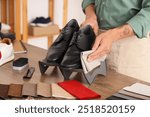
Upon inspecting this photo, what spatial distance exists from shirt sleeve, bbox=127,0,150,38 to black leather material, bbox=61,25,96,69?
176mm

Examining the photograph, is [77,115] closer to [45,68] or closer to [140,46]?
[45,68]

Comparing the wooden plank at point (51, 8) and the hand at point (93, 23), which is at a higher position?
the hand at point (93, 23)

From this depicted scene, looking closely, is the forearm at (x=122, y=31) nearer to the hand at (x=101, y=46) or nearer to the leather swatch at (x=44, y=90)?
the hand at (x=101, y=46)

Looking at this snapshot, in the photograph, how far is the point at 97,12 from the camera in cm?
139

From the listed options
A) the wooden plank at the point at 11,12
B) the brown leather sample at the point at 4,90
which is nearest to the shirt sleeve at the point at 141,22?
the brown leather sample at the point at 4,90

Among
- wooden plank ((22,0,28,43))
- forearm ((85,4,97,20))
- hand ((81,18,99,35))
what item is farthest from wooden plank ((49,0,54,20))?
hand ((81,18,99,35))

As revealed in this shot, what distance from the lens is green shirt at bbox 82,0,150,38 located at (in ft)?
3.81

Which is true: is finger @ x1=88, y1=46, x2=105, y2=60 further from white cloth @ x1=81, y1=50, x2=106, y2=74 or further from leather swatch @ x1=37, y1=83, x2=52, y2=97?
leather swatch @ x1=37, y1=83, x2=52, y2=97

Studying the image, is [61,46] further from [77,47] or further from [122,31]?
[122,31]

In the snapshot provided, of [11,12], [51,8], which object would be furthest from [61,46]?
[51,8]

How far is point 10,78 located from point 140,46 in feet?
1.92

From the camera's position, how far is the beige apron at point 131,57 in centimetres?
132

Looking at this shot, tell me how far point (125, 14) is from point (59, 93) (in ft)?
1.77

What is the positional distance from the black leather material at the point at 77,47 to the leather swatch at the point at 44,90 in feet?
0.35
